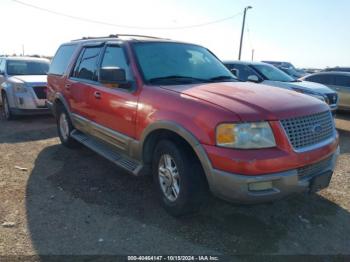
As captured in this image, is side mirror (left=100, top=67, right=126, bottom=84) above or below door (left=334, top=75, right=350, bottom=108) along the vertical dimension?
above

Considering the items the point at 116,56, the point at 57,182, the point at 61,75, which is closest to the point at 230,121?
the point at 116,56

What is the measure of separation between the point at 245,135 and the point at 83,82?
3168mm

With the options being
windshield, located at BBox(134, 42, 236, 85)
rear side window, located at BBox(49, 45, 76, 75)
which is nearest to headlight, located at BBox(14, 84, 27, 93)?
rear side window, located at BBox(49, 45, 76, 75)

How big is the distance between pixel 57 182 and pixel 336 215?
3.60 meters

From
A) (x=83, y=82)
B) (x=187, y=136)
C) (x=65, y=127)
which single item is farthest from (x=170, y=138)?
(x=65, y=127)

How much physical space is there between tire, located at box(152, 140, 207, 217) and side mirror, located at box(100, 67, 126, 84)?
0.92 meters

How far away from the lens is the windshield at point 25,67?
9.80m

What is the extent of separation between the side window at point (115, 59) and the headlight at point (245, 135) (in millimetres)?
1614

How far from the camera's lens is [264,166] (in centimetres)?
294

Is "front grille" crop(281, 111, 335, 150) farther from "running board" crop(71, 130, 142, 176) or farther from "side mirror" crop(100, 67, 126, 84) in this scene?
"side mirror" crop(100, 67, 126, 84)

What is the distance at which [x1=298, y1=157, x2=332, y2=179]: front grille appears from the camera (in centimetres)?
318

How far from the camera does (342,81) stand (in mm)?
11164

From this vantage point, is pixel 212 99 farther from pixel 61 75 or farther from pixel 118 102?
pixel 61 75

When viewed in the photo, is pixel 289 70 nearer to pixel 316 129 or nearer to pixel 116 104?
pixel 116 104
